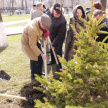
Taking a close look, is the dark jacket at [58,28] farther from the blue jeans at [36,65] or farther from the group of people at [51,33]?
the blue jeans at [36,65]

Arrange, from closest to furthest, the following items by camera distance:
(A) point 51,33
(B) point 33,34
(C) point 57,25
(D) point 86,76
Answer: (D) point 86,76
(B) point 33,34
(C) point 57,25
(A) point 51,33

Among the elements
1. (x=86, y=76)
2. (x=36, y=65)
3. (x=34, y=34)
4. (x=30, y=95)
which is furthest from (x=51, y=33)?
(x=86, y=76)

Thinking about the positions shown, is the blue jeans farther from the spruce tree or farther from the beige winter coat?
the spruce tree

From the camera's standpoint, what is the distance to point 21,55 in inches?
231

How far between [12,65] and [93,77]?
12.1 feet

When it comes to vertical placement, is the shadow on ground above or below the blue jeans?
below

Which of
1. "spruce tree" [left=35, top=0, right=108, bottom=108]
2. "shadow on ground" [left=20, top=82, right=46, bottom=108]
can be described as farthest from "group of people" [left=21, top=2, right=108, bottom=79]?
"spruce tree" [left=35, top=0, right=108, bottom=108]

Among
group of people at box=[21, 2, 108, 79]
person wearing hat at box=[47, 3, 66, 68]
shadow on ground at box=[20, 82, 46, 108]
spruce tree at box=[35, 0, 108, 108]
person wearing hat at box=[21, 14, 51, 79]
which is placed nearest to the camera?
spruce tree at box=[35, 0, 108, 108]

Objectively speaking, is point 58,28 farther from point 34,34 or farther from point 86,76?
point 86,76

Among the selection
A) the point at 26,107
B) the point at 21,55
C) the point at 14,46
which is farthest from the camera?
the point at 14,46

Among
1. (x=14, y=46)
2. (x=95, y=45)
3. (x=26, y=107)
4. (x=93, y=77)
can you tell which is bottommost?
(x=26, y=107)

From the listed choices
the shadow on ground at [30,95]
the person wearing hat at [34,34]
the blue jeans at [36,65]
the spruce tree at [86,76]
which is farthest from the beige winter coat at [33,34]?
the spruce tree at [86,76]

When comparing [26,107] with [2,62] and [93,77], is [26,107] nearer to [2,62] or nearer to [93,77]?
[93,77]

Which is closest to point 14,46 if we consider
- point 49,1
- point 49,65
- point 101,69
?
point 49,65
